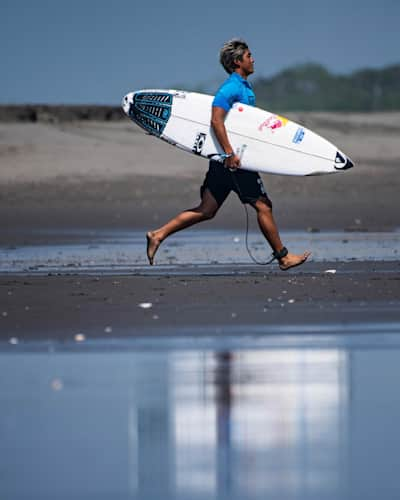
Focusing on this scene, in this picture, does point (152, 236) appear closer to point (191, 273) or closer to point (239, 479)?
point (191, 273)

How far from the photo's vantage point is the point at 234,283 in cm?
1065

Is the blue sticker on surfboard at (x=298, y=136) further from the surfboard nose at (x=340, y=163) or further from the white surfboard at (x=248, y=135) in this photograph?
the surfboard nose at (x=340, y=163)

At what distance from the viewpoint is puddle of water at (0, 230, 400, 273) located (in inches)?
512

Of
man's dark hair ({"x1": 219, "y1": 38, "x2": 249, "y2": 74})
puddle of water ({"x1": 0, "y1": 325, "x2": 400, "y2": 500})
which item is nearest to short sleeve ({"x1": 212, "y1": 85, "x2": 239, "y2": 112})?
man's dark hair ({"x1": 219, "y1": 38, "x2": 249, "y2": 74})

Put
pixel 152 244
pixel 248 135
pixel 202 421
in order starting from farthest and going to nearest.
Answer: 1. pixel 248 135
2. pixel 152 244
3. pixel 202 421

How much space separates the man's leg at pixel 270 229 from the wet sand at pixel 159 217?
104mm

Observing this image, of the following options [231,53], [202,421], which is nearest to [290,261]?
[231,53]

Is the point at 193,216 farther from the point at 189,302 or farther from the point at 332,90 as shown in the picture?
the point at 332,90

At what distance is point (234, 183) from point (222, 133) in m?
0.41

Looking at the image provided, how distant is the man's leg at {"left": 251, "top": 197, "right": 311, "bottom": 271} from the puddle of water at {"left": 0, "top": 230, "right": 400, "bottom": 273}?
4.95 ft

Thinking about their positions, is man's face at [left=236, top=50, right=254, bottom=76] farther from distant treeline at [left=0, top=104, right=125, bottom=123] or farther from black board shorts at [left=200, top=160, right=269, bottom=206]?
distant treeline at [left=0, top=104, right=125, bottom=123]

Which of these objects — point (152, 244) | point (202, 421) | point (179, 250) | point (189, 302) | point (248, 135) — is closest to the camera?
point (202, 421)

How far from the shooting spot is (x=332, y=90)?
9456 centimetres

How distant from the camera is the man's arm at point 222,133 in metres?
11.1
